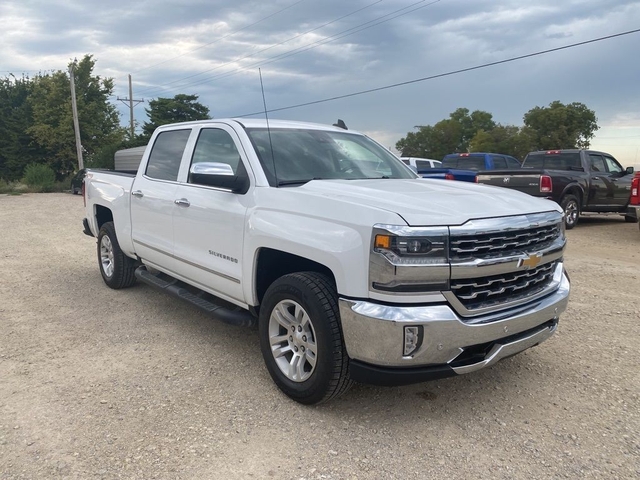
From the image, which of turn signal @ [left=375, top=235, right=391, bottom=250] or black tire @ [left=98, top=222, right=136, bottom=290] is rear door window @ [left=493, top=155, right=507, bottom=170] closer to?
black tire @ [left=98, top=222, right=136, bottom=290]

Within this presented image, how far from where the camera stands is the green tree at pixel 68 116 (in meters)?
39.6

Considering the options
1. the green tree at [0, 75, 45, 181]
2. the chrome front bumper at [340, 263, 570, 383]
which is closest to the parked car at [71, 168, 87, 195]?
the green tree at [0, 75, 45, 181]

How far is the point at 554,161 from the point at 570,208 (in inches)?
68.7

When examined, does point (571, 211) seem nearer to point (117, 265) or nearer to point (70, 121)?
point (117, 265)

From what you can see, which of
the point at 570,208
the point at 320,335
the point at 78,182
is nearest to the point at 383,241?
the point at 320,335

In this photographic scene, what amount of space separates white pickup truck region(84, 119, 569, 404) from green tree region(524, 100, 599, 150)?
162 ft

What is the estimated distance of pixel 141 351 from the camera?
445cm

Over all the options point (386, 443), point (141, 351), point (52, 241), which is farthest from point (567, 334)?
point (52, 241)

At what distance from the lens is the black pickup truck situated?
1140 centimetres

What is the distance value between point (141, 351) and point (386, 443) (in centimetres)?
238

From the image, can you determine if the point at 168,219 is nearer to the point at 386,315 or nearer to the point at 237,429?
the point at 237,429

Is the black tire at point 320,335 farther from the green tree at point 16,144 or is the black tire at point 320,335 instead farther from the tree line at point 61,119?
the green tree at point 16,144

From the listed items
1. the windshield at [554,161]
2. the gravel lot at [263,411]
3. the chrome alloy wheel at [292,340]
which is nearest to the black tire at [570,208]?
the windshield at [554,161]

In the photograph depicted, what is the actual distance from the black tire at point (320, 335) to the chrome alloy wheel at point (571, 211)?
10.5 m
